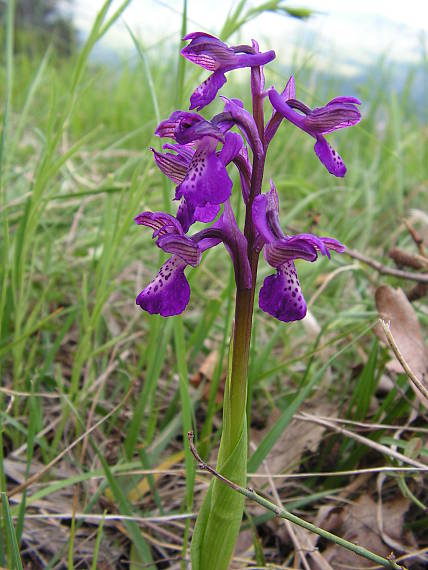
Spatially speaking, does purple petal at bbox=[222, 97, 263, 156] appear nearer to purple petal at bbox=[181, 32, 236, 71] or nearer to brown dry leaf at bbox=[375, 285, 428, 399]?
purple petal at bbox=[181, 32, 236, 71]

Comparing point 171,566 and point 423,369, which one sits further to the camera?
point 423,369

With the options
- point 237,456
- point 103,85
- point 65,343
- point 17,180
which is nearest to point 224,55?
point 237,456

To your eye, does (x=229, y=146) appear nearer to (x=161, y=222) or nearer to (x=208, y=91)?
(x=208, y=91)

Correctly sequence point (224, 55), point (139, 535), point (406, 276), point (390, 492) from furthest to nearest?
point (406, 276) → point (390, 492) → point (139, 535) → point (224, 55)

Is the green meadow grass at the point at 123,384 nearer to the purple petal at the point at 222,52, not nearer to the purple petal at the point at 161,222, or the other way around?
the purple petal at the point at 161,222

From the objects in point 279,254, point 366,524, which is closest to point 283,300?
point 279,254

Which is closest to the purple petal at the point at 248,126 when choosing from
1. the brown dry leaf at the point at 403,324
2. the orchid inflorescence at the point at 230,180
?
the orchid inflorescence at the point at 230,180

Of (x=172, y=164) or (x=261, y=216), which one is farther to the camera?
(x=172, y=164)

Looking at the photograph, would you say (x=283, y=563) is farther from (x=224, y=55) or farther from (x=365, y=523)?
(x=224, y=55)
